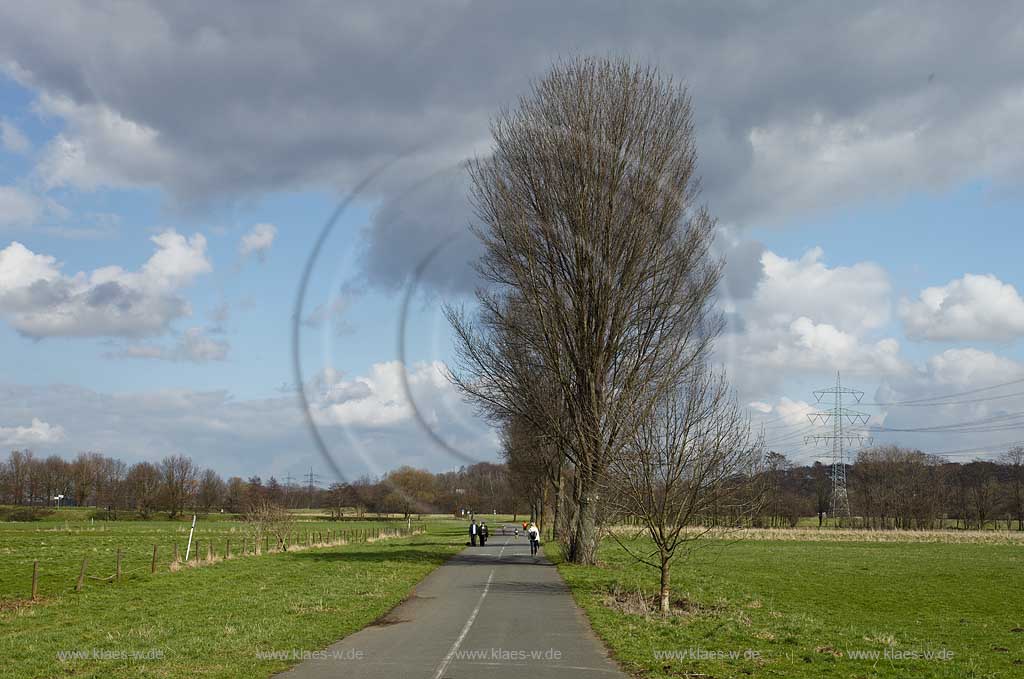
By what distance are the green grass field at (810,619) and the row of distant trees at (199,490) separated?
48.6 meters

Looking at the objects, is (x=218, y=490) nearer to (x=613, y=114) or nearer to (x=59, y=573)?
(x=59, y=573)

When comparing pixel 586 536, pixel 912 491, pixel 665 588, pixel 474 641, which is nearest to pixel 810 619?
pixel 665 588

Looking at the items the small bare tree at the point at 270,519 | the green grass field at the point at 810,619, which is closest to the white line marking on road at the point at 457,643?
the green grass field at the point at 810,619

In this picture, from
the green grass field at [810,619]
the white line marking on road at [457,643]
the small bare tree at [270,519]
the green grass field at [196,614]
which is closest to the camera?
the white line marking on road at [457,643]

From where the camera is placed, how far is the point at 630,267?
31.5 meters

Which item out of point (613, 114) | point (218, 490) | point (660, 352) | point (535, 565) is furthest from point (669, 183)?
point (218, 490)

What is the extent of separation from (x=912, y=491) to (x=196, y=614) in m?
110

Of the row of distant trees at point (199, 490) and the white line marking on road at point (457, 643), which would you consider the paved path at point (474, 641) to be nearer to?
the white line marking on road at point (457, 643)

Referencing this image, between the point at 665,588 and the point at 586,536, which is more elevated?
the point at 586,536

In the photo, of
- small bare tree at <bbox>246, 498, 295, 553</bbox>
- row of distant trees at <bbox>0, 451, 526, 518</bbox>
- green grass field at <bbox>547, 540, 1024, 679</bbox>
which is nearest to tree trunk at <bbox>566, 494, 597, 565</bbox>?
green grass field at <bbox>547, 540, 1024, 679</bbox>

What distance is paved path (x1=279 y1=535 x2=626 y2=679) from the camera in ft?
39.9

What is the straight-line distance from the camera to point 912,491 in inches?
4424

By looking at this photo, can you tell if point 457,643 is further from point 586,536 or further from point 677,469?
point 586,536

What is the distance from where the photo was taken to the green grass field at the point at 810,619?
44.5 feet
